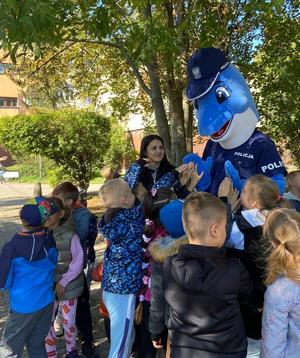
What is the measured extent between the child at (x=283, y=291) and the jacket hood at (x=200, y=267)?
27cm

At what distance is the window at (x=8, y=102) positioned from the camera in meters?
53.4

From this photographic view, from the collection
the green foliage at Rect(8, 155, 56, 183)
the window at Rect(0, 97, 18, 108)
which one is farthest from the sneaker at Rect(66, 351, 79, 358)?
the window at Rect(0, 97, 18, 108)

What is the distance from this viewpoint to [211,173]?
12.4 ft

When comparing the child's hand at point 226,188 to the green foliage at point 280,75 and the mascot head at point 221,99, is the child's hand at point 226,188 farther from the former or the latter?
the green foliage at point 280,75

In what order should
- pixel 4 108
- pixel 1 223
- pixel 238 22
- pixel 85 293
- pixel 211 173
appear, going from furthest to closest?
pixel 4 108 → pixel 1 223 → pixel 238 22 → pixel 85 293 → pixel 211 173

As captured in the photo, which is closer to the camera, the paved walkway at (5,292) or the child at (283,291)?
the child at (283,291)

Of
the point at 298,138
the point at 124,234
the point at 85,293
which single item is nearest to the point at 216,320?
the point at 124,234

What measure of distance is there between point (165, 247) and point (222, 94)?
135cm

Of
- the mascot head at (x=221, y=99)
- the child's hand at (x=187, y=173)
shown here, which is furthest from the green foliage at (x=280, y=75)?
the child's hand at (x=187, y=173)

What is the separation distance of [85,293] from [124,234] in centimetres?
107

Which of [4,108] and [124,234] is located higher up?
[4,108]

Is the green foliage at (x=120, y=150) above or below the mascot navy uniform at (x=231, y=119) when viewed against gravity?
above

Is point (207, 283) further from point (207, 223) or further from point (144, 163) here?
point (144, 163)


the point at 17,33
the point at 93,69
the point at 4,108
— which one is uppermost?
the point at 4,108
